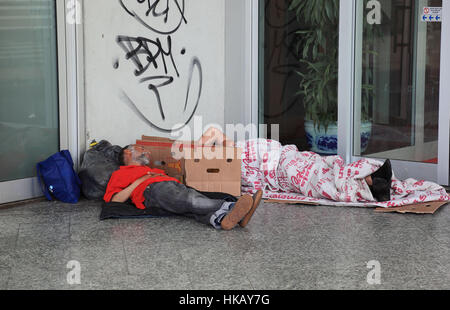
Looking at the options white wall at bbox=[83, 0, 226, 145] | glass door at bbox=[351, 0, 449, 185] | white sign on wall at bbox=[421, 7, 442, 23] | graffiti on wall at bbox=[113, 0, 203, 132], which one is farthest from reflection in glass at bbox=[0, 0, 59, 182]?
white sign on wall at bbox=[421, 7, 442, 23]

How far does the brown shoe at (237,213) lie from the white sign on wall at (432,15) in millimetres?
1993

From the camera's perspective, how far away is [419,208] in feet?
11.6

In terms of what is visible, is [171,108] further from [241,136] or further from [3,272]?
[3,272]

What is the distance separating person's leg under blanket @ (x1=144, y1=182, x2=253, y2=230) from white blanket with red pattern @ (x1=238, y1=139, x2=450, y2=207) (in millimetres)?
778

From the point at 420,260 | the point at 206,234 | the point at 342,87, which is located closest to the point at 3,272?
the point at 206,234

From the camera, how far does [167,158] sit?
4.05 meters

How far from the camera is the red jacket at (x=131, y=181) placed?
351cm

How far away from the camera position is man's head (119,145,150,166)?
3793mm

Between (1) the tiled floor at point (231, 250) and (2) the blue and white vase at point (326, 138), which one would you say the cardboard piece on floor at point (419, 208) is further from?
(2) the blue and white vase at point (326, 138)

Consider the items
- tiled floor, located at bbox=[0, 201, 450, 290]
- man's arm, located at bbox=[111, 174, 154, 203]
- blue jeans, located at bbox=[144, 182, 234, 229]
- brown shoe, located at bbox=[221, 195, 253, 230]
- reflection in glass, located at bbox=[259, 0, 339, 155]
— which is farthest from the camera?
reflection in glass, located at bbox=[259, 0, 339, 155]

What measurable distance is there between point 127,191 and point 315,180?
4.01 feet

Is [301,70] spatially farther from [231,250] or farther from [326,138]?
[231,250]

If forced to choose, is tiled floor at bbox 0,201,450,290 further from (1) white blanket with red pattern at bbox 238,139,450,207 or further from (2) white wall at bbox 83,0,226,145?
(2) white wall at bbox 83,0,226,145

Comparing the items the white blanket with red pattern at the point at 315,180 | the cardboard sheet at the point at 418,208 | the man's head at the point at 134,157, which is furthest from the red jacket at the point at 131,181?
the cardboard sheet at the point at 418,208
